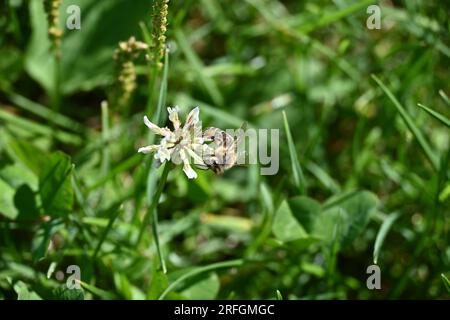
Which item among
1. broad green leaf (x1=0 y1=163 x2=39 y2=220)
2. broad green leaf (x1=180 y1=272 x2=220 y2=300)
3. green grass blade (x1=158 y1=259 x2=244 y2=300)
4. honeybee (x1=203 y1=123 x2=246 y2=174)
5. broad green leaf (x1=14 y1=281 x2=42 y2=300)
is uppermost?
honeybee (x1=203 y1=123 x2=246 y2=174)

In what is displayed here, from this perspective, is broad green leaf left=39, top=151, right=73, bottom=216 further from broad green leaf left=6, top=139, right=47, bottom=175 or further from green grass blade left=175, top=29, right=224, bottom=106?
green grass blade left=175, top=29, right=224, bottom=106

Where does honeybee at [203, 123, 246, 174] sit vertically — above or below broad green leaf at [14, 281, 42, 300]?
above

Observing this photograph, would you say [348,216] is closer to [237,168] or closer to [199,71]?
[237,168]

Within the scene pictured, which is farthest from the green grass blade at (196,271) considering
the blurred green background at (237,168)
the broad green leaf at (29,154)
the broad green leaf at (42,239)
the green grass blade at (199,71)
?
the green grass blade at (199,71)

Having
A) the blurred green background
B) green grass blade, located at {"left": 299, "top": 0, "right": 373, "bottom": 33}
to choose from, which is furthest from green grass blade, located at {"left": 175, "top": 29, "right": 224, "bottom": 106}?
green grass blade, located at {"left": 299, "top": 0, "right": 373, "bottom": 33}

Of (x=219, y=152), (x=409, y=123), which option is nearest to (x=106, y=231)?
(x=219, y=152)

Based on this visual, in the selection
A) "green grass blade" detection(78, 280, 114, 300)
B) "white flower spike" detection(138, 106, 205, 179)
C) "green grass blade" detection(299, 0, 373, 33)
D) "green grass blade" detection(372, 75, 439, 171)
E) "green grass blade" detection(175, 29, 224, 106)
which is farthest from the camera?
"green grass blade" detection(175, 29, 224, 106)
